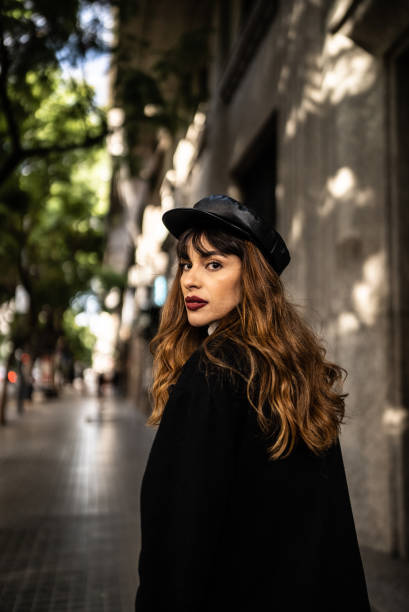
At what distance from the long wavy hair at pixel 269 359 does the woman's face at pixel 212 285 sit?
0.02 metres

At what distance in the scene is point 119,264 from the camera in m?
58.5

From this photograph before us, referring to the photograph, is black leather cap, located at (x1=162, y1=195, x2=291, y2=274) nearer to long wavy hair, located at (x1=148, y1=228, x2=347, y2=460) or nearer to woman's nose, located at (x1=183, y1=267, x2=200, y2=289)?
long wavy hair, located at (x1=148, y1=228, x2=347, y2=460)

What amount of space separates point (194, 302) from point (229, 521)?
0.66 meters

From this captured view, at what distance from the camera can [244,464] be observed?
1.48m

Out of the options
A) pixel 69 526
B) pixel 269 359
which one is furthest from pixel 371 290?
pixel 69 526

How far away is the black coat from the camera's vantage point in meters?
1.37

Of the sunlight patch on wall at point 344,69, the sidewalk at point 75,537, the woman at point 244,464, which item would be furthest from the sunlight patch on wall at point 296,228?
the woman at point 244,464

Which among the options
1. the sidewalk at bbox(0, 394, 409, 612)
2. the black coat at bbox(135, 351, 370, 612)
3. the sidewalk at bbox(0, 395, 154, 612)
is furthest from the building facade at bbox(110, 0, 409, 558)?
the black coat at bbox(135, 351, 370, 612)

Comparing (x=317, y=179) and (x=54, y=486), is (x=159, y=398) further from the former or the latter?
(x=54, y=486)

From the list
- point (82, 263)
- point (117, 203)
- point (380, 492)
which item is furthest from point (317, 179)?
point (117, 203)

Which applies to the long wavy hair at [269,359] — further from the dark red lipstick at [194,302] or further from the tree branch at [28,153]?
the tree branch at [28,153]

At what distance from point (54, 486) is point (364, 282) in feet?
17.1

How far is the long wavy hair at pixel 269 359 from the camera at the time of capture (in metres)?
1.51

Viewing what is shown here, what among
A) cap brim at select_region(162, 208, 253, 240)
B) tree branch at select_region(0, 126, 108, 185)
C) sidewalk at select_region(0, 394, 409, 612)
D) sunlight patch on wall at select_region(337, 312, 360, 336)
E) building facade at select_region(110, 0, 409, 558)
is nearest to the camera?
cap brim at select_region(162, 208, 253, 240)
